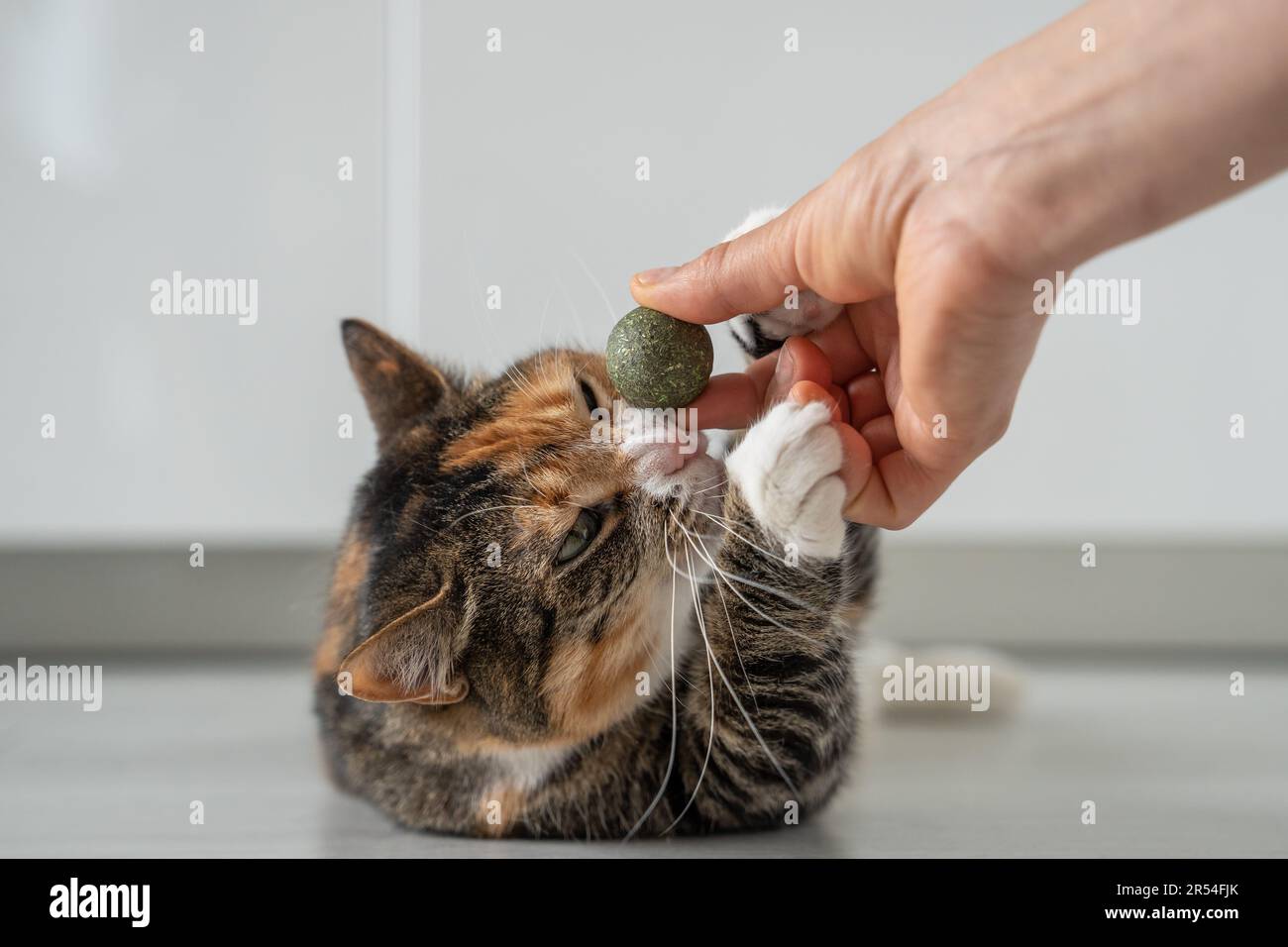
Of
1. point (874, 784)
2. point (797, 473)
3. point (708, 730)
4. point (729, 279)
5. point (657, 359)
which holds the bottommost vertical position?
Answer: point (874, 784)

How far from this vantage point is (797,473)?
1.18m

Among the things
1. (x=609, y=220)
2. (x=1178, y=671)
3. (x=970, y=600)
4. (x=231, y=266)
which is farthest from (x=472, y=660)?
(x=1178, y=671)

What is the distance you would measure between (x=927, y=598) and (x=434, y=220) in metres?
1.72

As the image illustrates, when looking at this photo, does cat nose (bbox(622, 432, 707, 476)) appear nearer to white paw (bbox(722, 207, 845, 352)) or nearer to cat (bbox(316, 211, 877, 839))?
cat (bbox(316, 211, 877, 839))

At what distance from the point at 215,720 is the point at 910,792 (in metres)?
1.49

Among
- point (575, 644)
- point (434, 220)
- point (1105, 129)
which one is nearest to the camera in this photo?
point (1105, 129)

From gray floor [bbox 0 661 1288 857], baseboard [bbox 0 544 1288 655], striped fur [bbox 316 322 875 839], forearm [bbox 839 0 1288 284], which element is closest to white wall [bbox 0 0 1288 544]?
baseboard [bbox 0 544 1288 655]

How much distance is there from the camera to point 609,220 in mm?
2482

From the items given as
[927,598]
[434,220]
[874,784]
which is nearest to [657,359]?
[874,784]

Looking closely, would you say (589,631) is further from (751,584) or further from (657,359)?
(657,359)

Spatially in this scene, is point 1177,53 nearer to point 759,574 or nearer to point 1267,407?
point 759,574

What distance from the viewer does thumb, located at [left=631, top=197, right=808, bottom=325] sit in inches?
50.6

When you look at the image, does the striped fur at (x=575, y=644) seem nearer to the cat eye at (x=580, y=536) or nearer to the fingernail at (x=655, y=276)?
the cat eye at (x=580, y=536)

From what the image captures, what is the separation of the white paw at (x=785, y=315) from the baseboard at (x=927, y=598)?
1497 millimetres
